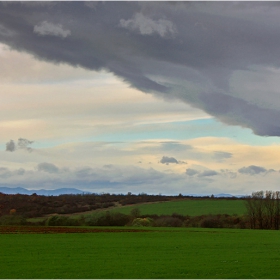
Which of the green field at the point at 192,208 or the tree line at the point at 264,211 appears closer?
the tree line at the point at 264,211

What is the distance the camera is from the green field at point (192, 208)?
11862 centimetres

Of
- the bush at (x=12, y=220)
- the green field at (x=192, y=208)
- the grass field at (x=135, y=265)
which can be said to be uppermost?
the green field at (x=192, y=208)

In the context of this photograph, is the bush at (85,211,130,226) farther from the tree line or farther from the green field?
the tree line

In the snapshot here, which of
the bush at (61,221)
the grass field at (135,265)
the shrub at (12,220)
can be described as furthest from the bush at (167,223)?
the grass field at (135,265)

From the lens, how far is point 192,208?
127750 millimetres

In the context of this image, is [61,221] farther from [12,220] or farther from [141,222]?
[141,222]

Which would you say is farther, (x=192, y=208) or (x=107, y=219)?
(x=192, y=208)

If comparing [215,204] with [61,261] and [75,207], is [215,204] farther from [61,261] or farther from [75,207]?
[61,261]

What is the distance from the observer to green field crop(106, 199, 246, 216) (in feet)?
389

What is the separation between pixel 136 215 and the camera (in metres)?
108

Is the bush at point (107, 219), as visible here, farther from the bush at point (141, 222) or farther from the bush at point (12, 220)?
the bush at point (12, 220)

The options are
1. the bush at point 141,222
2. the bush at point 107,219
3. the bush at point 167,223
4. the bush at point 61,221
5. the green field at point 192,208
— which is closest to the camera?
the bush at point 61,221

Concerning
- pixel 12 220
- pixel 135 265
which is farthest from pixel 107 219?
pixel 135 265

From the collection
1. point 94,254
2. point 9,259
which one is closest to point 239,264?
point 94,254
